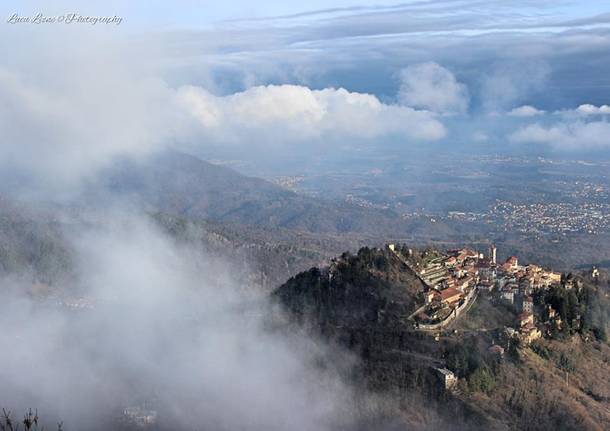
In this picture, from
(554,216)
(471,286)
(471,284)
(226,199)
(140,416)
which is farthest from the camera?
(226,199)

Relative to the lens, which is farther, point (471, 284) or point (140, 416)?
point (471, 284)

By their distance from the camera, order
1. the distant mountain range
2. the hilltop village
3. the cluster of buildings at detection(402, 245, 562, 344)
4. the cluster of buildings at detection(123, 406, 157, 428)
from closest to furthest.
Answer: the cluster of buildings at detection(123, 406, 157, 428)
the hilltop village
the cluster of buildings at detection(402, 245, 562, 344)
the distant mountain range

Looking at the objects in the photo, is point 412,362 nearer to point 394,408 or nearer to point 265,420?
point 394,408

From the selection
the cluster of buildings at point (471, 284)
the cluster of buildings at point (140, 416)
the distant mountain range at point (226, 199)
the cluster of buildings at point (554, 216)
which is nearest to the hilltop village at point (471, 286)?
the cluster of buildings at point (471, 284)

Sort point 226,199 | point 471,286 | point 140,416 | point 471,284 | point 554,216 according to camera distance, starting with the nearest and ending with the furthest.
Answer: point 140,416 < point 471,286 < point 471,284 < point 554,216 < point 226,199

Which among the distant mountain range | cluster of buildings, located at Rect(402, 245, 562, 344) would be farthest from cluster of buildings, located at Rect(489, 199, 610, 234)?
cluster of buildings, located at Rect(402, 245, 562, 344)

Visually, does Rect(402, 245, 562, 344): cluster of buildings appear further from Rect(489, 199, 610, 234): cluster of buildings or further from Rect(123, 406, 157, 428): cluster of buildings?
Rect(489, 199, 610, 234): cluster of buildings

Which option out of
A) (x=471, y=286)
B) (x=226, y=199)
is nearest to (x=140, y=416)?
Answer: (x=471, y=286)

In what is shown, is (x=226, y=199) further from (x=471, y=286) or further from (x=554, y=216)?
(x=471, y=286)
